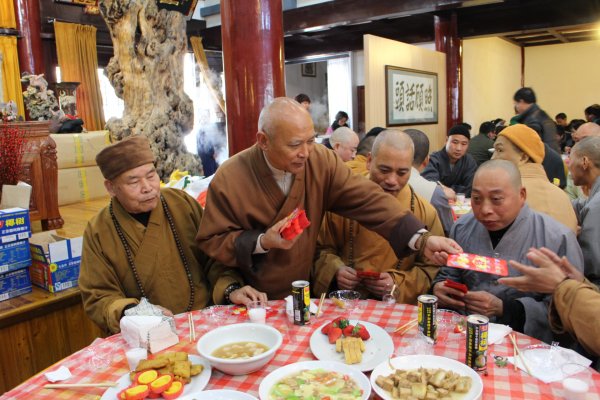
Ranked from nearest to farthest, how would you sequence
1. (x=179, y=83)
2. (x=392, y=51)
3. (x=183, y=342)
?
(x=183, y=342)
(x=392, y=51)
(x=179, y=83)

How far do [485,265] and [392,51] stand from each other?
5.53m

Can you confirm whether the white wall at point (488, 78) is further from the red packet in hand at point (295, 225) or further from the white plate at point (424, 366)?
the white plate at point (424, 366)

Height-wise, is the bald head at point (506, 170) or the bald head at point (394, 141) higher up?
the bald head at point (394, 141)

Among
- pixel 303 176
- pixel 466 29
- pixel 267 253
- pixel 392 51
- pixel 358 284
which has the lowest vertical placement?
pixel 358 284

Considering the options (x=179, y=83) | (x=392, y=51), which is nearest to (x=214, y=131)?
(x=179, y=83)

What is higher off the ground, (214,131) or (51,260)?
(214,131)

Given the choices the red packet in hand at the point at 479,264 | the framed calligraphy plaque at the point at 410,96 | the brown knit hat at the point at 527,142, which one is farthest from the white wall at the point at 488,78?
the red packet in hand at the point at 479,264

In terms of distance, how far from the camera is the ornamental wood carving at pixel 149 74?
7416mm

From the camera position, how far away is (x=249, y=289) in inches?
87.4

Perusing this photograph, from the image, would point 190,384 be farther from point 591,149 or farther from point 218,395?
point 591,149

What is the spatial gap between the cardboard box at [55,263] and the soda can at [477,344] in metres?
2.66

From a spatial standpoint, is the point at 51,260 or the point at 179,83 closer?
the point at 51,260

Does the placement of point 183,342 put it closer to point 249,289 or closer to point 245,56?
point 249,289

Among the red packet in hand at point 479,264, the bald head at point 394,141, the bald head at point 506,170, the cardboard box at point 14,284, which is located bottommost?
the cardboard box at point 14,284
